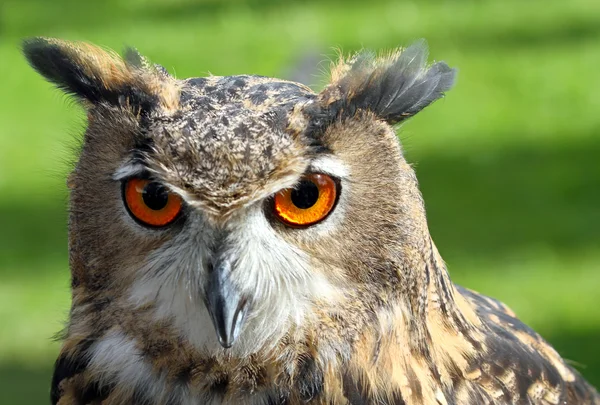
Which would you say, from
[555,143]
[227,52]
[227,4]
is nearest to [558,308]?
[555,143]

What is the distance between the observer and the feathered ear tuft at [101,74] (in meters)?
2.02

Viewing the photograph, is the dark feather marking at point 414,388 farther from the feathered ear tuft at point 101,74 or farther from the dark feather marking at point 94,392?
the feathered ear tuft at point 101,74

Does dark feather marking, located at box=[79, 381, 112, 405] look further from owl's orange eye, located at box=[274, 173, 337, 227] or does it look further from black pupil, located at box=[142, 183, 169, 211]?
owl's orange eye, located at box=[274, 173, 337, 227]

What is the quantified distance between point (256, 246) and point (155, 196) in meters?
0.22

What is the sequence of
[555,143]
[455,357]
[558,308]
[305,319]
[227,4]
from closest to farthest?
[305,319], [455,357], [558,308], [555,143], [227,4]

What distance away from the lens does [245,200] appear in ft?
6.21

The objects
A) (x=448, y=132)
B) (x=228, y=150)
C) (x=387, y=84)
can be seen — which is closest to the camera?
(x=228, y=150)

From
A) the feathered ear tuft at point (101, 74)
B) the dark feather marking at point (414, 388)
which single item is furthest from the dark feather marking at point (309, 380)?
the feathered ear tuft at point (101, 74)

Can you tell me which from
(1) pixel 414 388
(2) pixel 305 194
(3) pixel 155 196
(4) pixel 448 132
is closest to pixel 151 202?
(3) pixel 155 196

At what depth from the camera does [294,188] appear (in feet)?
6.30

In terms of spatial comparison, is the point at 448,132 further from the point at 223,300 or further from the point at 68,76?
the point at 223,300

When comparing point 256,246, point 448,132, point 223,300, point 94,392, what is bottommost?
point 94,392

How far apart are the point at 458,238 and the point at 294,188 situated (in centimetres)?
412

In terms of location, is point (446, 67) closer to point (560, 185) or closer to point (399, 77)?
point (399, 77)
